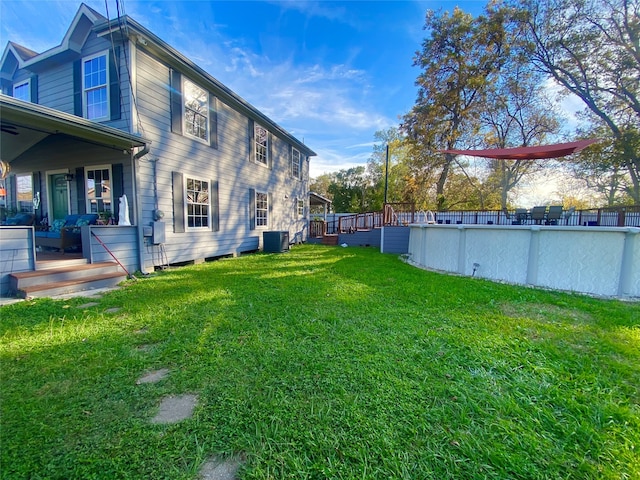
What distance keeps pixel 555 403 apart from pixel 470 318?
61.7 inches

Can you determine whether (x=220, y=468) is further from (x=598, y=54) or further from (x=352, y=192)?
(x=352, y=192)

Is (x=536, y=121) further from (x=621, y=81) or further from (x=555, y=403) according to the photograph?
(x=555, y=403)

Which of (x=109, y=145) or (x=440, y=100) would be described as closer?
(x=109, y=145)

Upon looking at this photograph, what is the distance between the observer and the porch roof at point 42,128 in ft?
12.6

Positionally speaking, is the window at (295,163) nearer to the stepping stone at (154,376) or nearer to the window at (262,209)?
the window at (262,209)

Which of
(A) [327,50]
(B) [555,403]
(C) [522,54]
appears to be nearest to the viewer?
(B) [555,403]

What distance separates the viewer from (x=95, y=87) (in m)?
6.05

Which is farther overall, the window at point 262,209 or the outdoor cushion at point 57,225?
the window at point 262,209

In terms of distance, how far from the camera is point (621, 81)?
13.2 metres

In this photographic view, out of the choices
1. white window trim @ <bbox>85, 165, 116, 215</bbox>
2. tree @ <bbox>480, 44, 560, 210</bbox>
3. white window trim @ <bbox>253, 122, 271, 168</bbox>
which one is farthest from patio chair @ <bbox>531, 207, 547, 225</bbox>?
white window trim @ <bbox>85, 165, 116, 215</bbox>

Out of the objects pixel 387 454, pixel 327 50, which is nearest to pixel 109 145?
pixel 387 454

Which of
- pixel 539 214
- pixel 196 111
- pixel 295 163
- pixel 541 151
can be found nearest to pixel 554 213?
pixel 539 214

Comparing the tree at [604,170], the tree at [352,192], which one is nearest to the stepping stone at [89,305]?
the tree at [604,170]

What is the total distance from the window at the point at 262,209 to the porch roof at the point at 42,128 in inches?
198
